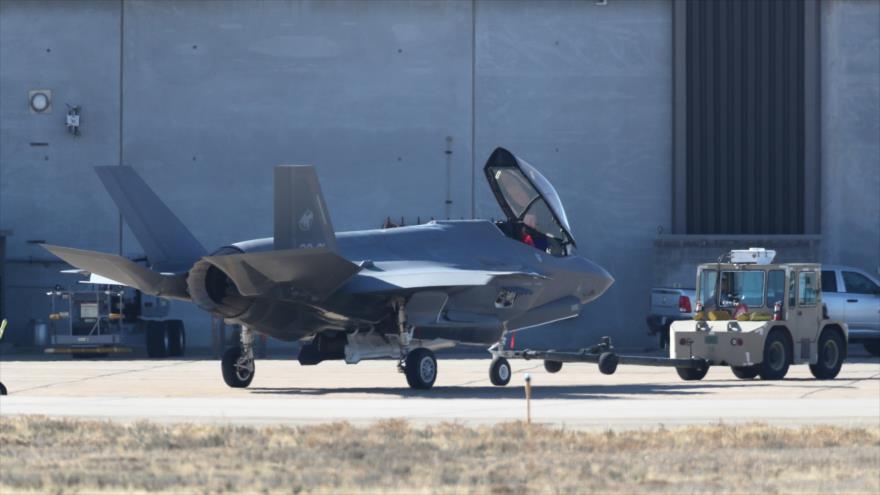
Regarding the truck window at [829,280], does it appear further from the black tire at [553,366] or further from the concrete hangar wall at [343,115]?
the black tire at [553,366]

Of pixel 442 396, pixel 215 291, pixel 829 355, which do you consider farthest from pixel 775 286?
pixel 215 291

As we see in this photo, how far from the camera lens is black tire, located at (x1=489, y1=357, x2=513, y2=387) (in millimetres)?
24844

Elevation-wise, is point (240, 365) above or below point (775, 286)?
below

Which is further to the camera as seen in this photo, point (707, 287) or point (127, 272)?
point (707, 287)

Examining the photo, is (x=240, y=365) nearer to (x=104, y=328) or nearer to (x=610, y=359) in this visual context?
(x=610, y=359)

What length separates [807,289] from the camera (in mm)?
26016

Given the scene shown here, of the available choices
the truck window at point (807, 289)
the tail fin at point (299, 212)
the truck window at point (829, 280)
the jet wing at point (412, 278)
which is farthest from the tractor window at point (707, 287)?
the truck window at point (829, 280)

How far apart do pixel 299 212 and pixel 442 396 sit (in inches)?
132

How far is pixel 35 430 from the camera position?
1641cm

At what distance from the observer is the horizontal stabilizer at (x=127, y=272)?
22.7 meters

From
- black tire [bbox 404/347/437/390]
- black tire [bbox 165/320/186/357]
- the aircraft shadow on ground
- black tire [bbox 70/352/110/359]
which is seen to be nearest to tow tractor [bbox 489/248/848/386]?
the aircraft shadow on ground

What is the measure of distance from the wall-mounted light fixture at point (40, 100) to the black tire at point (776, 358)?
76.7 ft

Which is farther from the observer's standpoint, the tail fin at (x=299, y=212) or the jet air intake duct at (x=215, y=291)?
the jet air intake duct at (x=215, y=291)

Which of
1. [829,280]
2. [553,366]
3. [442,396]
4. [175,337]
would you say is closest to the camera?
[442,396]
